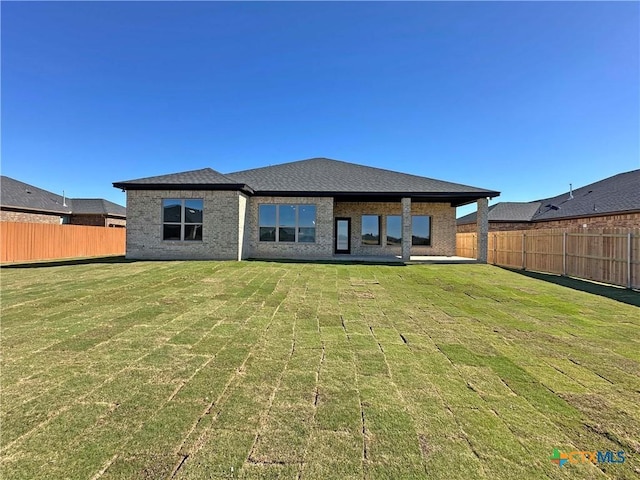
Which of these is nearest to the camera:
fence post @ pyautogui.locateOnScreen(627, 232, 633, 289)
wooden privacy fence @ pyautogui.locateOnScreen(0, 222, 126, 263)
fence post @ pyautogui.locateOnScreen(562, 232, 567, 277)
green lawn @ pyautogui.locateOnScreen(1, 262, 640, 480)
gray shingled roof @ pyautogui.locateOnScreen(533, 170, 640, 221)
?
green lawn @ pyautogui.locateOnScreen(1, 262, 640, 480)

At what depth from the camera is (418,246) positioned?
18078mm

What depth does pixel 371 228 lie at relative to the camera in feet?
57.6

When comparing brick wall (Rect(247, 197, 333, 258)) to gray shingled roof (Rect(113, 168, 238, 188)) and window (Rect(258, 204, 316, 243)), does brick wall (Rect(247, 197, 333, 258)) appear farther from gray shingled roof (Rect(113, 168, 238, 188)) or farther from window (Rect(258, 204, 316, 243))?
gray shingled roof (Rect(113, 168, 238, 188))

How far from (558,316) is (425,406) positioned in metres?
4.69

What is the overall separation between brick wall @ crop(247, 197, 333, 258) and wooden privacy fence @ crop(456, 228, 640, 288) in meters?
8.65

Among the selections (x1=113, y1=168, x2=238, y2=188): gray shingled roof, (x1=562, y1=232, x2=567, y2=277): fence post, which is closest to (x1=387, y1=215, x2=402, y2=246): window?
(x1=562, y1=232, x2=567, y2=277): fence post

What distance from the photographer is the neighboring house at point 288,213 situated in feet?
42.5

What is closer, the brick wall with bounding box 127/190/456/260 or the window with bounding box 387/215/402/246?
the brick wall with bounding box 127/190/456/260

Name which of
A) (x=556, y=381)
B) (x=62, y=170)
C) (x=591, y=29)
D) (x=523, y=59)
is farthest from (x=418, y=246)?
(x=62, y=170)

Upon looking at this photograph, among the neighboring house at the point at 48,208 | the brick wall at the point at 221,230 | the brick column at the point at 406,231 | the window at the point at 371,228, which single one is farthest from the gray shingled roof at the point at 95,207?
the brick column at the point at 406,231

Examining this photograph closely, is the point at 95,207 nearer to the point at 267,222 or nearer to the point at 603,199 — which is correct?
the point at 267,222

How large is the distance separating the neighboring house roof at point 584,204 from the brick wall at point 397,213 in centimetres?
812

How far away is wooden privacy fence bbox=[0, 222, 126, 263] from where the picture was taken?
14.1m

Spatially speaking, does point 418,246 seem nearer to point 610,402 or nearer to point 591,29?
point 591,29
